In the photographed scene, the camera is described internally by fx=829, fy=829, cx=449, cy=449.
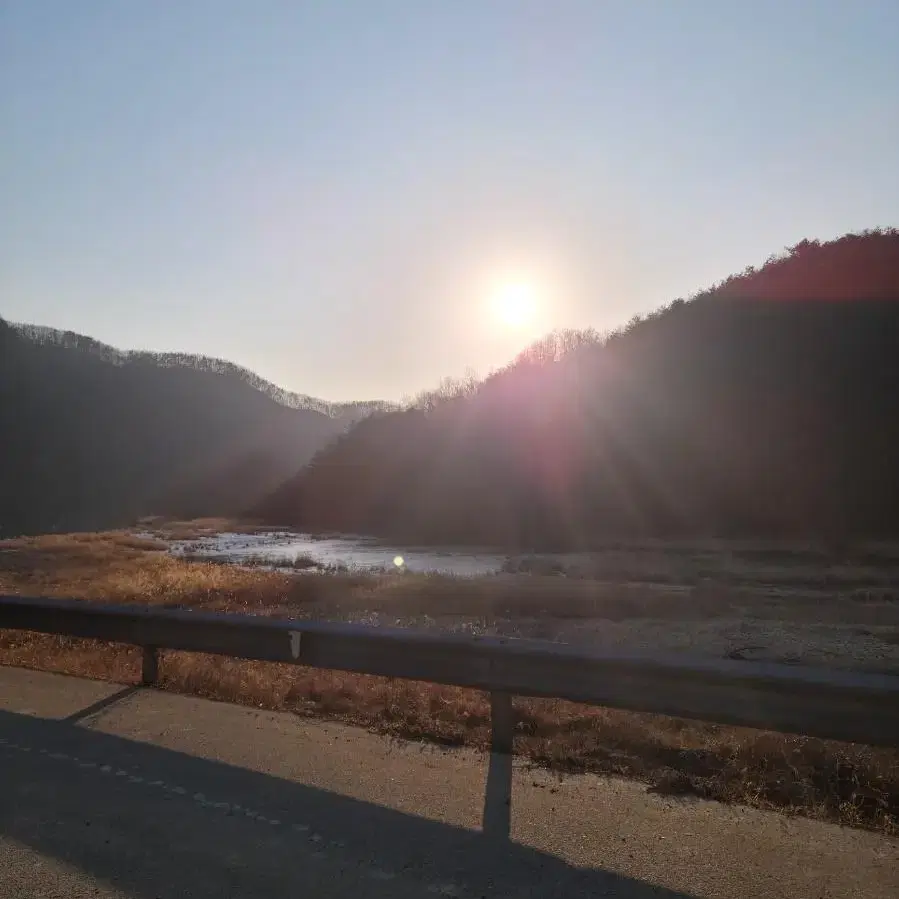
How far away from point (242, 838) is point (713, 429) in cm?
6316

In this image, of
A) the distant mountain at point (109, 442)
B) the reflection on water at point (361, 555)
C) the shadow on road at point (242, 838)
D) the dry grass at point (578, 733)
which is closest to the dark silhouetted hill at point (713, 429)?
the reflection on water at point (361, 555)

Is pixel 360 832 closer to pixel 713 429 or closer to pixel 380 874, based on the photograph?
pixel 380 874

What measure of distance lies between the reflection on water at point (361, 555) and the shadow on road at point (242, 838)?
93.7 feet

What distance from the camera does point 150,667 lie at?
8195 millimetres

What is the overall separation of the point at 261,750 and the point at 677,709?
2.89 m

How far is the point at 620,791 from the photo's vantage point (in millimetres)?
5102

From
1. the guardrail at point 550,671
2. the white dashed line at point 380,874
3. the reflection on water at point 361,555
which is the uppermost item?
the guardrail at point 550,671

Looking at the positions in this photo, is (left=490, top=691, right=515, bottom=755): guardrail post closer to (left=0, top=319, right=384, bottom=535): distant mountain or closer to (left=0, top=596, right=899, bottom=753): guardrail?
(left=0, top=596, right=899, bottom=753): guardrail

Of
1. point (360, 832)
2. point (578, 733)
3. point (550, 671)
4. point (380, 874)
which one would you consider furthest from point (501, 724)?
point (380, 874)

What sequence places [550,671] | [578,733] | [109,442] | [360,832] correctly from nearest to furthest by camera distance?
[360,832]
[550,671]
[578,733]
[109,442]

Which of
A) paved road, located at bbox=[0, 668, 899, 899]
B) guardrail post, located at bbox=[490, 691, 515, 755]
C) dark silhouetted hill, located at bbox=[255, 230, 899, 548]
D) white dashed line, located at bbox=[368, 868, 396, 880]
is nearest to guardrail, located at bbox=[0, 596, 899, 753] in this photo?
guardrail post, located at bbox=[490, 691, 515, 755]

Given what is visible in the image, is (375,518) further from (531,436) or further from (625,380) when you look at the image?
(625,380)

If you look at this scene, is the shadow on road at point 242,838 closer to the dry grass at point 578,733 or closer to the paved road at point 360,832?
the paved road at point 360,832

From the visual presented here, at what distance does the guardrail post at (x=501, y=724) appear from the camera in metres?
5.98
